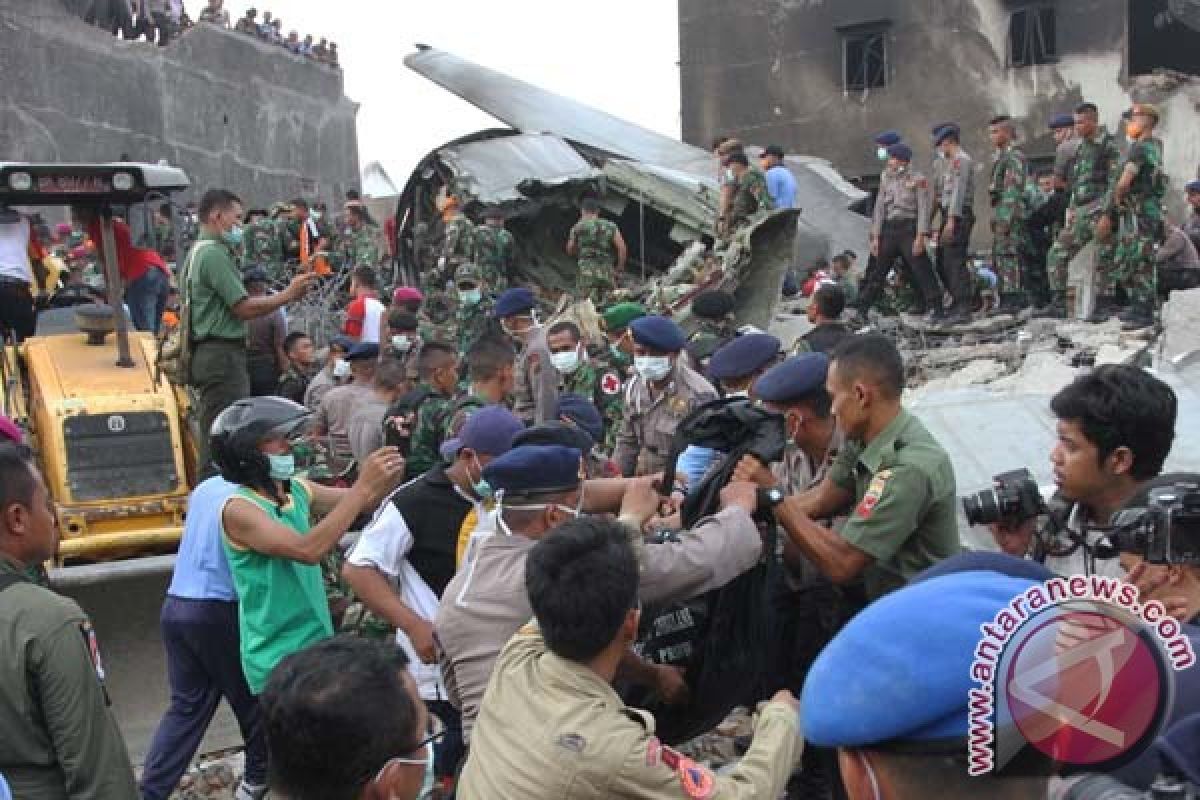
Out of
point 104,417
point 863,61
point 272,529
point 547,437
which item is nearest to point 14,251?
point 104,417

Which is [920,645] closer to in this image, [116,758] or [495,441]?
[116,758]

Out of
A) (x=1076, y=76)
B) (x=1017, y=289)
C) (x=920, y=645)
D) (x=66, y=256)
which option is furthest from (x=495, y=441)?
(x=1076, y=76)

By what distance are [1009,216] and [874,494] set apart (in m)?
8.50

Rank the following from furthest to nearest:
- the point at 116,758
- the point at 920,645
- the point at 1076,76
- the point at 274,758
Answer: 1. the point at 1076,76
2. the point at 116,758
3. the point at 274,758
4. the point at 920,645

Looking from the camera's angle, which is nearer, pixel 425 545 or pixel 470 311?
pixel 425 545

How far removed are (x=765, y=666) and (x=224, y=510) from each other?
6.12ft

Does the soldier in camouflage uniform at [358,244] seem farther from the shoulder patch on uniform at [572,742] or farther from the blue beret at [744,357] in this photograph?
the shoulder patch on uniform at [572,742]

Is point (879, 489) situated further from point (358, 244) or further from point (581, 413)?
point (358, 244)

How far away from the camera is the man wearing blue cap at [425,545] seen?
12.5ft

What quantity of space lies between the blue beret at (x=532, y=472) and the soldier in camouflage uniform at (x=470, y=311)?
8606 mm

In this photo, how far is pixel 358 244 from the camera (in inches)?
615

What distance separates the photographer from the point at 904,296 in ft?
39.9

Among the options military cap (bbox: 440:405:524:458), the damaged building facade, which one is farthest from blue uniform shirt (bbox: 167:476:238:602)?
the damaged building facade

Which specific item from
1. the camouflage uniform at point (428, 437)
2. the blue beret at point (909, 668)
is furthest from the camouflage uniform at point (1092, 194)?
the blue beret at point (909, 668)
